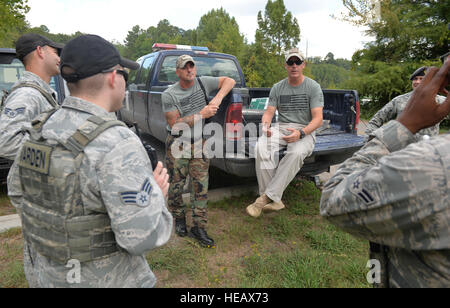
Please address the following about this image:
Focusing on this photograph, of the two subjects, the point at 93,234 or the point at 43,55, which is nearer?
the point at 93,234

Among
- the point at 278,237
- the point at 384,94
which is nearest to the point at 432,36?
the point at 384,94

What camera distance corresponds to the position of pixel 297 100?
3664 mm

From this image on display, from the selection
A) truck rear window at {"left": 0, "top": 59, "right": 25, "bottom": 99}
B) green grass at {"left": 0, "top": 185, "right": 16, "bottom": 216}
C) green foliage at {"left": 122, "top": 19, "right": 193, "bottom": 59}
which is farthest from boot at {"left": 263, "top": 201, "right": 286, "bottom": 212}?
green foliage at {"left": 122, "top": 19, "right": 193, "bottom": 59}

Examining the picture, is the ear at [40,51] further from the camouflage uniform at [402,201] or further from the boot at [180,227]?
the camouflage uniform at [402,201]

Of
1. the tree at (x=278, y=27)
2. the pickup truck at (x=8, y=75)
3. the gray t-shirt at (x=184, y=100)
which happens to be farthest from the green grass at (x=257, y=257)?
the tree at (x=278, y=27)

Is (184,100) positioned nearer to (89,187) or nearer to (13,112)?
(13,112)

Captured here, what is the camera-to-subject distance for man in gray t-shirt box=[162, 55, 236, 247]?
10.1 ft

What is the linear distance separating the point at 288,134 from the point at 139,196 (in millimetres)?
2744

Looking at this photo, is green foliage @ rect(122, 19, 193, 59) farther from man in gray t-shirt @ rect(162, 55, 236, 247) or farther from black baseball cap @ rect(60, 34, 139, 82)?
black baseball cap @ rect(60, 34, 139, 82)

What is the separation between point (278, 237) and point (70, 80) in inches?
103

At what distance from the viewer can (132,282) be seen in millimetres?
1344

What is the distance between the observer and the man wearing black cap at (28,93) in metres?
1.96

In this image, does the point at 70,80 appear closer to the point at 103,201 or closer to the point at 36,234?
the point at 103,201

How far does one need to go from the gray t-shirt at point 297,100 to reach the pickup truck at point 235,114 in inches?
16.7
